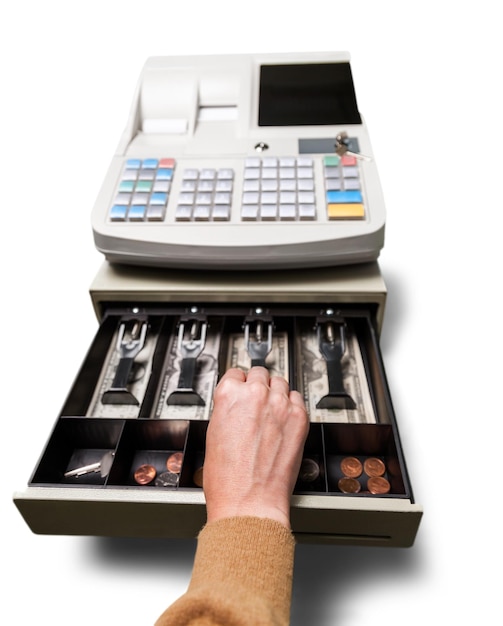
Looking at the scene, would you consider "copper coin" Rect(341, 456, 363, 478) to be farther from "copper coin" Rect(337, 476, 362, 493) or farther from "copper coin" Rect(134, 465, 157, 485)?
"copper coin" Rect(134, 465, 157, 485)

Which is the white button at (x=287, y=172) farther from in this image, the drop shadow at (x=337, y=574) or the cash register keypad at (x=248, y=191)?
the drop shadow at (x=337, y=574)

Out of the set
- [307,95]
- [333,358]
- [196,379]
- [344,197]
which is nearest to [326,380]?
[333,358]

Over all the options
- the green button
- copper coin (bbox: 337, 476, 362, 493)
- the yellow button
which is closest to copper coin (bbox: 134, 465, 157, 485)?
copper coin (bbox: 337, 476, 362, 493)

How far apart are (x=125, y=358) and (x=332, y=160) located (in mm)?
603

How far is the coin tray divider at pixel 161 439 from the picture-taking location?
851 mm

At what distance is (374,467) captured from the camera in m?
0.90

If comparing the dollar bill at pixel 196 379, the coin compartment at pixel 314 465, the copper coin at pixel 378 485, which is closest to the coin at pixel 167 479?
the dollar bill at pixel 196 379

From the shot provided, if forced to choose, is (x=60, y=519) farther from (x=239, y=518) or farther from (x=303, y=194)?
(x=303, y=194)

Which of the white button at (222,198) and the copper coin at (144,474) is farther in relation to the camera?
A: the white button at (222,198)

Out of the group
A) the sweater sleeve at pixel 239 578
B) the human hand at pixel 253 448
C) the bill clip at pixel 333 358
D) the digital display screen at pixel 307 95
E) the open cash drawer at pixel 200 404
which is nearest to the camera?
the sweater sleeve at pixel 239 578

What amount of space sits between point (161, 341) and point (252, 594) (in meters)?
0.60

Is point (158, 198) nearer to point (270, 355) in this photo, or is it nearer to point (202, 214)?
point (202, 214)

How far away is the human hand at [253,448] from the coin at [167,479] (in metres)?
0.20

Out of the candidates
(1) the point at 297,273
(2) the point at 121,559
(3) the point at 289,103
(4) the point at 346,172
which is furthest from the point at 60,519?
(3) the point at 289,103
